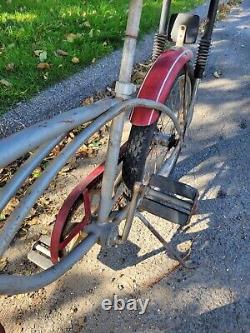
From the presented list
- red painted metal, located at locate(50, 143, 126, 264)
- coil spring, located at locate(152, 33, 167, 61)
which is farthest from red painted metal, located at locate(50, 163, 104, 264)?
coil spring, located at locate(152, 33, 167, 61)

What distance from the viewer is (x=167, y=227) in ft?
8.68

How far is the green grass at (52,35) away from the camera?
3.72m

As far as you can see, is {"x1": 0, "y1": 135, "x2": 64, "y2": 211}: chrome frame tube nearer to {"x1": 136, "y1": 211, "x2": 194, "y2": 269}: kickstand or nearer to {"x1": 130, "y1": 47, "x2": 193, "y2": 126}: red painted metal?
{"x1": 130, "y1": 47, "x2": 193, "y2": 126}: red painted metal

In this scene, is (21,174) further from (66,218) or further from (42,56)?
(42,56)

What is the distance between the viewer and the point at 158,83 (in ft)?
7.26

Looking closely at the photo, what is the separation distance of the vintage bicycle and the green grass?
1400mm

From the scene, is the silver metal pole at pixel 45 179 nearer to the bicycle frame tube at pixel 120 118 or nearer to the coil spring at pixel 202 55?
the bicycle frame tube at pixel 120 118

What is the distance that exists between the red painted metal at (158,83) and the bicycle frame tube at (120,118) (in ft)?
1.18

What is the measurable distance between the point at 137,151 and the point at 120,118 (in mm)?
448

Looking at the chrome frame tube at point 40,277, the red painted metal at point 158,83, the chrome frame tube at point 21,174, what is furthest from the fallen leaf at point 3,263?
the chrome frame tube at point 21,174

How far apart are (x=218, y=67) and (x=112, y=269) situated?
282cm

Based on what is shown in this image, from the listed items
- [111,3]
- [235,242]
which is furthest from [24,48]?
[235,242]

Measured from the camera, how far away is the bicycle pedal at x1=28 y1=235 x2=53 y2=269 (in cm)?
206

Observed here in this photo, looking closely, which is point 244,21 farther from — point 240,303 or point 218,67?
point 240,303
